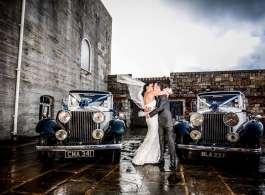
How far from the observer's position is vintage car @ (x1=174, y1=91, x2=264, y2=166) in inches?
149

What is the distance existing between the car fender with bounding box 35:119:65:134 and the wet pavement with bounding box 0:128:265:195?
2.28 feet

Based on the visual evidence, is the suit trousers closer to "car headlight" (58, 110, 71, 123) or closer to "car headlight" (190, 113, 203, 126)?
"car headlight" (190, 113, 203, 126)

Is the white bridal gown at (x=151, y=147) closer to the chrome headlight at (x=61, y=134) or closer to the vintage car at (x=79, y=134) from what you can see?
the vintage car at (x=79, y=134)

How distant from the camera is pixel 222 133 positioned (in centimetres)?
419

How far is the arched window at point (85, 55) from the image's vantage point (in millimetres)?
12000

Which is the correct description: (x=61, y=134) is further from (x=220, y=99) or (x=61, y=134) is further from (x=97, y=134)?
(x=220, y=99)

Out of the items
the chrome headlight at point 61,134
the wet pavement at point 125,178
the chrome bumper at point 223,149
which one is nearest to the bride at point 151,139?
the wet pavement at point 125,178

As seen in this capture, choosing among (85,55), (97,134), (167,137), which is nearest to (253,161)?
(167,137)

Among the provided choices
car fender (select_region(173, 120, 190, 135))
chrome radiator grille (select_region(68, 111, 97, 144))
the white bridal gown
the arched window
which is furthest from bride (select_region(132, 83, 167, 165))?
the arched window

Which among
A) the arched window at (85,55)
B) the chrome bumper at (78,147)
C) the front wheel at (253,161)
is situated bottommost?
the front wheel at (253,161)

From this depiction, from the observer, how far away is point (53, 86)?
9.18 meters

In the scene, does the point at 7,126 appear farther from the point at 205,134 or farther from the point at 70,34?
the point at 205,134

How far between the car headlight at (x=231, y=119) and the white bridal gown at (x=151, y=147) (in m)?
1.48

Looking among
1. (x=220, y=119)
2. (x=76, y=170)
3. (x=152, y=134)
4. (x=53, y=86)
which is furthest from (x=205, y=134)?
(x=53, y=86)
